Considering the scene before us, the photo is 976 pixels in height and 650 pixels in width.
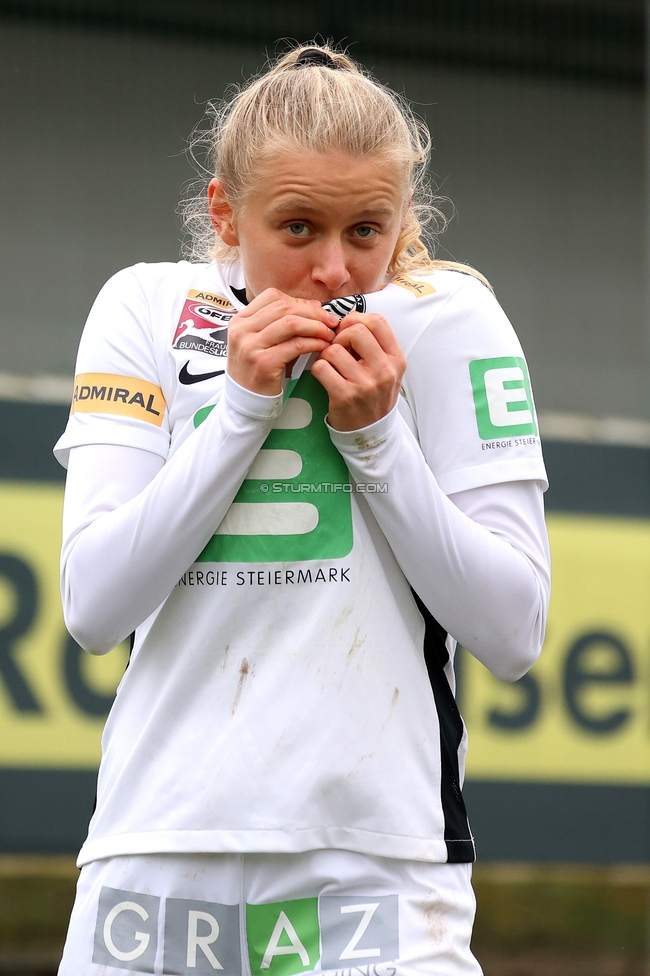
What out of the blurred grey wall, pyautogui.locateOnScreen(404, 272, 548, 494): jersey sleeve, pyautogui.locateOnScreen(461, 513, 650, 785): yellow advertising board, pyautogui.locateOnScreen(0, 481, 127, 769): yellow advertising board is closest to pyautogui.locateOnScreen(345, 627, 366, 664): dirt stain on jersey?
pyautogui.locateOnScreen(404, 272, 548, 494): jersey sleeve

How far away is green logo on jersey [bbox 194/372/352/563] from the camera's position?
1.42 meters

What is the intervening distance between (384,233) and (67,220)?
596cm

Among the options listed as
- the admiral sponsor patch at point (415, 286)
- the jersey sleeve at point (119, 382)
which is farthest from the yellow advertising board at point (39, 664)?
the admiral sponsor patch at point (415, 286)

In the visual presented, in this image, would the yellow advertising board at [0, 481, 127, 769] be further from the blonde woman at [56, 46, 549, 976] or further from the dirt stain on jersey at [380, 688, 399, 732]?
the dirt stain on jersey at [380, 688, 399, 732]

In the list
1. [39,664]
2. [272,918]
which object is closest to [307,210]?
[272,918]

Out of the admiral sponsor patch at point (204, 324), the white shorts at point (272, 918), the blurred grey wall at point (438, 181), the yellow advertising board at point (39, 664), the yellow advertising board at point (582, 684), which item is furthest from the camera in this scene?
the blurred grey wall at point (438, 181)

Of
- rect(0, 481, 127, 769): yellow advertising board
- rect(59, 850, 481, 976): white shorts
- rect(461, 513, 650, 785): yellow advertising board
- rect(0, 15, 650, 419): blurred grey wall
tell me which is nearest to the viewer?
rect(59, 850, 481, 976): white shorts

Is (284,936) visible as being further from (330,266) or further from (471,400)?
(330,266)

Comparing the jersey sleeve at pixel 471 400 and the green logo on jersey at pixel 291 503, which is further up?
the jersey sleeve at pixel 471 400

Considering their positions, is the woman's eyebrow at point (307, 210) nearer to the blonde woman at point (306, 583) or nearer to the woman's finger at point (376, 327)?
the blonde woman at point (306, 583)

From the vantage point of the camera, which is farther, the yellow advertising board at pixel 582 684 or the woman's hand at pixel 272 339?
the yellow advertising board at pixel 582 684

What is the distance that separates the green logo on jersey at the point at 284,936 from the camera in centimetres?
133

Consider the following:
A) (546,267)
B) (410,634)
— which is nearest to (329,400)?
(410,634)

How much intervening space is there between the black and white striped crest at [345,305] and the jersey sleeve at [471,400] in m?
0.09
